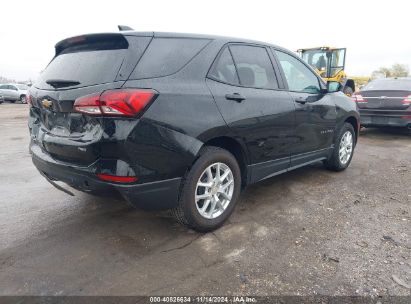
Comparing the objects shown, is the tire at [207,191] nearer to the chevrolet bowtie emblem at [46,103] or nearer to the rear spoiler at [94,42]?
the rear spoiler at [94,42]

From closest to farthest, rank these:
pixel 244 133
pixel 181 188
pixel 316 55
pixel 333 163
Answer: pixel 181 188 < pixel 244 133 < pixel 333 163 < pixel 316 55

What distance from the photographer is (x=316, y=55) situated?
49.6 feet

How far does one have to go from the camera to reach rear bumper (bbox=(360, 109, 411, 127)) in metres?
7.60

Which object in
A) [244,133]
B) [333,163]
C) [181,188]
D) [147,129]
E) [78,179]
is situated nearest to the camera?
[147,129]

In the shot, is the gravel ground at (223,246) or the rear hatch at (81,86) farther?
the rear hatch at (81,86)

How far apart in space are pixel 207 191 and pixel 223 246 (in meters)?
0.50

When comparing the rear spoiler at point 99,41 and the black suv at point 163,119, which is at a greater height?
the rear spoiler at point 99,41

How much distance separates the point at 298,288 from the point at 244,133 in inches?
57.1

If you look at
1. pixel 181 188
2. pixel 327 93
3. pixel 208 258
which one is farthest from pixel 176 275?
pixel 327 93

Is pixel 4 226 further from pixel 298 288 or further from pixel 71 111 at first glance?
pixel 298 288

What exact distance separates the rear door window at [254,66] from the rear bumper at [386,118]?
5436 millimetres

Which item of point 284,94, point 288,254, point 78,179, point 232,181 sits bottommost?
point 288,254

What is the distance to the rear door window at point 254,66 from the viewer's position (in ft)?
10.8

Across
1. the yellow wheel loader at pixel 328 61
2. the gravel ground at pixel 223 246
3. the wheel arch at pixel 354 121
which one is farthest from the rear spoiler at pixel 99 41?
the yellow wheel loader at pixel 328 61
